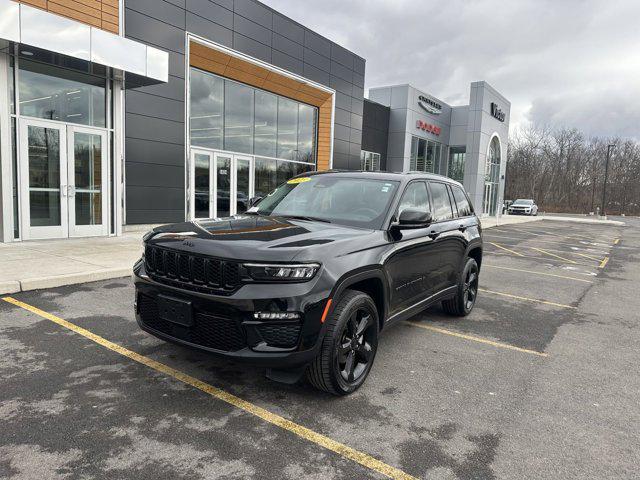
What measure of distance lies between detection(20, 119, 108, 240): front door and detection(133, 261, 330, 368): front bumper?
353 inches

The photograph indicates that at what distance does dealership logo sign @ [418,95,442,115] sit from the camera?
29.9 m

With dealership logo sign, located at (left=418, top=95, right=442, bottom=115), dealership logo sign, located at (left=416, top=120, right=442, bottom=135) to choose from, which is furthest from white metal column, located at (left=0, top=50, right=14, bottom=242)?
dealership logo sign, located at (left=418, top=95, right=442, bottom=115)

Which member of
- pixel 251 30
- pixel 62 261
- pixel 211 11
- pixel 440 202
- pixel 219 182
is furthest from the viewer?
pixel 219 182

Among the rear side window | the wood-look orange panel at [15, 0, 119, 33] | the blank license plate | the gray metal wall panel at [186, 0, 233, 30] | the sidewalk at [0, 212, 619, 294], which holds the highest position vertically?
the gray metal wall panel at [186, 0, 233, 30]

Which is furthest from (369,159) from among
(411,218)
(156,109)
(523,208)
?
(411,218)

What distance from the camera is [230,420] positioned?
311 centimetres

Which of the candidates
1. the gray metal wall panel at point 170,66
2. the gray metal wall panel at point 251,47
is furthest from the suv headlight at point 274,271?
the gray metal wall panel at point 251,47

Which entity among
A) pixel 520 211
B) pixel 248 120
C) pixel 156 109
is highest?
pixel 248 120

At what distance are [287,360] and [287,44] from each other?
16.2 metres

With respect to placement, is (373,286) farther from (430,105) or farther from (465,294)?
(430,105)

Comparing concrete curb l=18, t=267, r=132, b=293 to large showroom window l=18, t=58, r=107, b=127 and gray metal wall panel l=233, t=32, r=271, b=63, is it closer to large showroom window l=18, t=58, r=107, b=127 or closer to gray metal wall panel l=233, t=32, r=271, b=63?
large showroom window l=18, t=58, r=107, b=127

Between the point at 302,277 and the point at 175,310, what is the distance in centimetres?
99

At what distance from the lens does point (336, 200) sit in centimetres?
445

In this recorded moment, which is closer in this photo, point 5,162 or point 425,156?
point 5,162
